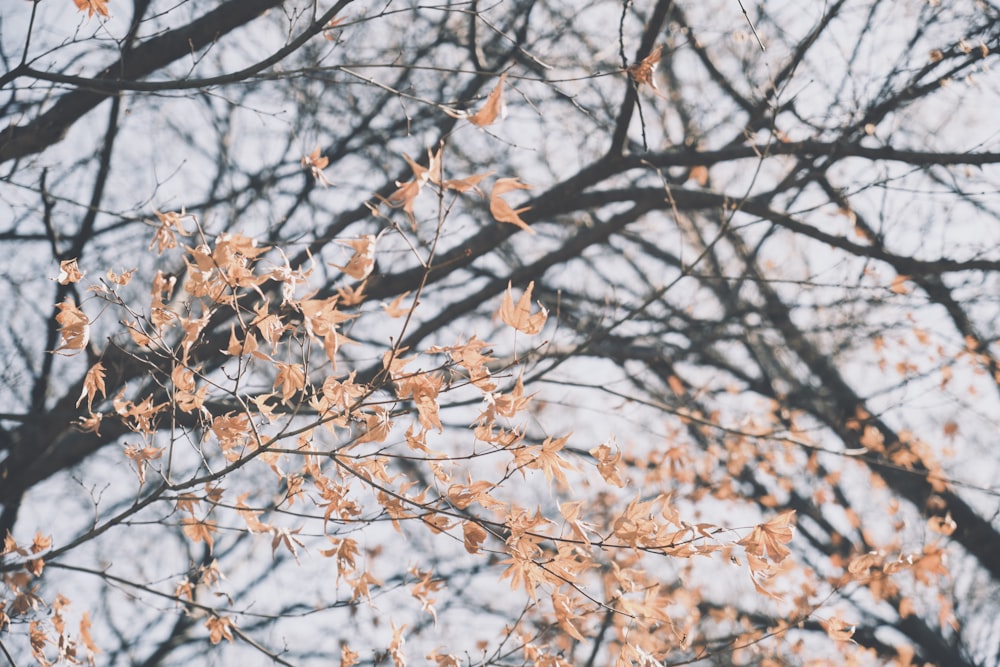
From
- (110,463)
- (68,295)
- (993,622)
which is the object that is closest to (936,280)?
(993,622)

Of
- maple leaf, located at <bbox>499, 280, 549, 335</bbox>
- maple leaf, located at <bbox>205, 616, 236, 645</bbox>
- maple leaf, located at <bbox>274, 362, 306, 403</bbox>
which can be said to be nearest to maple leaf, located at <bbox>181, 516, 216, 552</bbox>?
maple leaf, located at <bbox>205, 616, 236, 645</bbox>

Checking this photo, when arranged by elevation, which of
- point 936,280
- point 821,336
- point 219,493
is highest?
point 821,336

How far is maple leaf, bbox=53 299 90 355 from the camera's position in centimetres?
162

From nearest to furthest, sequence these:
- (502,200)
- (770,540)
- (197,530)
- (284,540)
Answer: (502,200), (770,540), (284,540), (197,530)

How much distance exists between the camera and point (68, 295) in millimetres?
3561

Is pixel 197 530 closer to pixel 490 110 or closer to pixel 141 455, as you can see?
pixel 141 455

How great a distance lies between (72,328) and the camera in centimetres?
164

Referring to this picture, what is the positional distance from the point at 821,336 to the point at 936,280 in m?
1.49

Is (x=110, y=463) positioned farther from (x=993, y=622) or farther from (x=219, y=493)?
(x=993, y=622)

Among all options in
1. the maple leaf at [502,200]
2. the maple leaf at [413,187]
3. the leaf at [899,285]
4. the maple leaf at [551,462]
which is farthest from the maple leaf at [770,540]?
the leaf at [899,285]

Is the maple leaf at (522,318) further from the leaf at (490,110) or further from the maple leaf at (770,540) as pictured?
the maple leaf at (770,540)

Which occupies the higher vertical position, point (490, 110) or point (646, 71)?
point (646, 71)

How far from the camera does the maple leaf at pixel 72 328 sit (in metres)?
1.62

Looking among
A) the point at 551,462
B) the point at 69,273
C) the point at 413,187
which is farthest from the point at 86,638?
the point at 413,187
